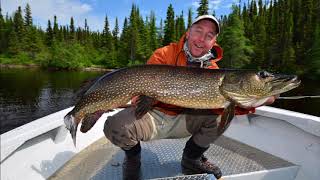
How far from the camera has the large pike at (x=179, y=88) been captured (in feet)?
9.95

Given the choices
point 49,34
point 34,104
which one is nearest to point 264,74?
point 34,104

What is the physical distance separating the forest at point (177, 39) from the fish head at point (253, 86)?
1547 inches

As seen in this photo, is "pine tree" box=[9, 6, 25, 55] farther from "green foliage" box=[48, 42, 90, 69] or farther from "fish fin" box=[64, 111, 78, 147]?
"fish fin" box=[64, 111, 78, 147]

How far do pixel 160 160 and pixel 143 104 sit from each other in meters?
1.16

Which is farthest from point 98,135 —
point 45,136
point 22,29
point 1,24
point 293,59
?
point 1,24

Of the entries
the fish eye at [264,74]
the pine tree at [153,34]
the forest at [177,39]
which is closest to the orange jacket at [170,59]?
the fish eye at [264,74]

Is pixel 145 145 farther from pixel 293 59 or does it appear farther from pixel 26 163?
pixel 293 59

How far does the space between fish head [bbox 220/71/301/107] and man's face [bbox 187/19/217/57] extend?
630 millimetres

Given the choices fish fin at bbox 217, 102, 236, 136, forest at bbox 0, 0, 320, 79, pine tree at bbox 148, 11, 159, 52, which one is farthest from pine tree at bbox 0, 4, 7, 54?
fish fin at bbox 217, 102, 236, 136

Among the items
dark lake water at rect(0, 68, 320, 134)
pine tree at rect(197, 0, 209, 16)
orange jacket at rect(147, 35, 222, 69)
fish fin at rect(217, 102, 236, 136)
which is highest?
pine tree at rect(197, 0, 209, 16)

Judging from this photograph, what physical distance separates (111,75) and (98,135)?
188 centimetres

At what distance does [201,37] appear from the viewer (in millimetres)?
3578

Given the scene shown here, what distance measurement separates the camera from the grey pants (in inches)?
126

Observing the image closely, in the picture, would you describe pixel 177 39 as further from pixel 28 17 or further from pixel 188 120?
pixel 188 120
